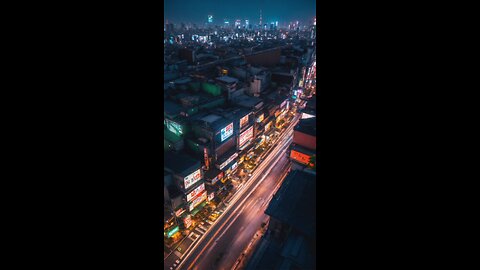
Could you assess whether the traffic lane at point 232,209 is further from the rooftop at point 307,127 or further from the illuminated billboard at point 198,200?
the rooftop at point 307,127

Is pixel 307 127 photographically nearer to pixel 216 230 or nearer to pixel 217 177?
pixel 217 177

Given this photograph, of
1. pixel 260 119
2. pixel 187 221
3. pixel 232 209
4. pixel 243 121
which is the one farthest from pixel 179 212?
pixel 260 119

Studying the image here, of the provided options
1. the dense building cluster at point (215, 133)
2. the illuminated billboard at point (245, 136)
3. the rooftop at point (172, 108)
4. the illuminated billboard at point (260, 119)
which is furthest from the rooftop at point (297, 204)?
the rooftop at point (172, 108)

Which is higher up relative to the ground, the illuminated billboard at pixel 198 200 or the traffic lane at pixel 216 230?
the illuminated billboard at pixel 198 200

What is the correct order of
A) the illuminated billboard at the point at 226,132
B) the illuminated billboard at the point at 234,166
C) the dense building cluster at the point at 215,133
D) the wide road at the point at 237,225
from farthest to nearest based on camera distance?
the illuminated billboard at the point at 234,166, the illuminated billboard at the point at 226,132, the dense building cluster at the point at 215,133, the wide road at the point at 237,225

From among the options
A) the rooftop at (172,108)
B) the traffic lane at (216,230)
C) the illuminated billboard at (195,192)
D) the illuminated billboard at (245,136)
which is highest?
the rooftop at (172,108)

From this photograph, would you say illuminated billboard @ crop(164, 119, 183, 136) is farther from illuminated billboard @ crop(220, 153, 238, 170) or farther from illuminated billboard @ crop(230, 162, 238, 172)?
illuminated billboard @ crop(230, 162, 238, 172)

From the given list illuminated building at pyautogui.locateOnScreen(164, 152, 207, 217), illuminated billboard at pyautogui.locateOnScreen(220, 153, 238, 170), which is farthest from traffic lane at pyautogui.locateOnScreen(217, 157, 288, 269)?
illuminated billboard at pyautogui.locateOnScreen(220, 153, 238, 170)
